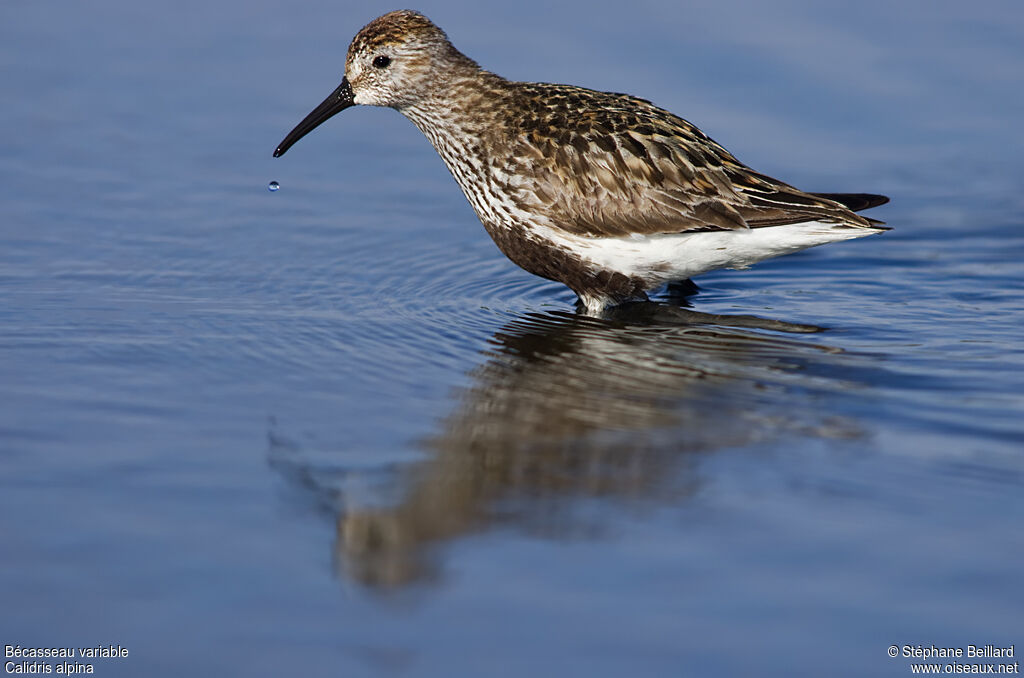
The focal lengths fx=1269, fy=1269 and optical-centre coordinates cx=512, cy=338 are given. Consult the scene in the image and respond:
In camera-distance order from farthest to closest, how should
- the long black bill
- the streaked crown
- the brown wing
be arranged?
the long black bill < the streaked crown < the brown wing

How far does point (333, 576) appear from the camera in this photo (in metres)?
5.35

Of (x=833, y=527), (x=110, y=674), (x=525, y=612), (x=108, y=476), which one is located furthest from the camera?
(x=108, y=476)

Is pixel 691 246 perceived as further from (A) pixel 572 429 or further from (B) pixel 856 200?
(A) pixel 572 429

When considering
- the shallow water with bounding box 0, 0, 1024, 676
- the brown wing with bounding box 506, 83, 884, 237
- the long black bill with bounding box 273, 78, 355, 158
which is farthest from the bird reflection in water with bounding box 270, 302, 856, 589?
the long black bill with bounding box 273, 78, 355, 158

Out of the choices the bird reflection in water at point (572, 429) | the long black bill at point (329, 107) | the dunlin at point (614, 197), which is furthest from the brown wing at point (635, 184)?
the long black bill at point (329, 107)

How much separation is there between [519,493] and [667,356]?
8.06ft

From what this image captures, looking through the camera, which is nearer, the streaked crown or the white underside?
the white underside

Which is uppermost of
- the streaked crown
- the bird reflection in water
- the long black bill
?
the streaked crown

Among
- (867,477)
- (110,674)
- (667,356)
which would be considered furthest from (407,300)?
(110,674)

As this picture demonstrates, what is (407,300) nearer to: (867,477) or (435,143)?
(435,143)

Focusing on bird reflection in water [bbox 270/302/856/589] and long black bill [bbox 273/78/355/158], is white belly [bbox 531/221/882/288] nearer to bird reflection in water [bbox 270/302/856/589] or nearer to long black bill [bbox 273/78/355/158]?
bird reflection in water [bbox 270/302/856/589]

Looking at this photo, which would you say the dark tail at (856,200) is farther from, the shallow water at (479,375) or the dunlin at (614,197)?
the shallow water at (479,375)

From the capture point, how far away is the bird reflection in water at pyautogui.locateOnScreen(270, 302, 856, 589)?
19.2ft

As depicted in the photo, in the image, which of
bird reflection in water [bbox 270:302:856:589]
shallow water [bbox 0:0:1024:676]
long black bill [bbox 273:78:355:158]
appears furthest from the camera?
long black bill [bbox 273:78:355:158]
